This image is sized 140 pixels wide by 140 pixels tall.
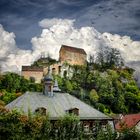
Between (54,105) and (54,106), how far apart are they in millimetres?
249

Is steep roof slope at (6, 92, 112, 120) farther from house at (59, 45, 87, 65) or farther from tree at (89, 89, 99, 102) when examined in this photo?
house at (59, 45, 87, 65)

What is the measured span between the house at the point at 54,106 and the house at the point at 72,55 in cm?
8427

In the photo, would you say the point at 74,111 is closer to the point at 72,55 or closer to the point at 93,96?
the point at 93,96

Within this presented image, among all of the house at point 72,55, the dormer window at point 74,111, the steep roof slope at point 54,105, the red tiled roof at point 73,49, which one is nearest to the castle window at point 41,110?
the steep roof slope at point 54,105

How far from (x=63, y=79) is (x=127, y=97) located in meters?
20.3

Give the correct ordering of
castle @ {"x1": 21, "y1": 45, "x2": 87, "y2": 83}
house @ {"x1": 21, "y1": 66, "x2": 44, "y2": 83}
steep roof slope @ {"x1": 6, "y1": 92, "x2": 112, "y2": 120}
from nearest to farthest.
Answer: steep roof slope @ {"x1": 6, "y1": 92, "x2": 112, "y2": 120} → house @ {"x1": 21, "y1": 66, "x2": 44, "y2": 83} → castle @ {"x1": 21, "y1": 45, "x2": 87, "y2": 83}

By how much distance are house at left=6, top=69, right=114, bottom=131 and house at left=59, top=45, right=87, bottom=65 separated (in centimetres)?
8427

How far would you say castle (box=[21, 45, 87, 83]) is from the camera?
130625 mm

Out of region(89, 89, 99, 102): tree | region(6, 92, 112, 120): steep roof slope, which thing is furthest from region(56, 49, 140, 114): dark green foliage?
region(6, 92, 112, 120): steep roof slope

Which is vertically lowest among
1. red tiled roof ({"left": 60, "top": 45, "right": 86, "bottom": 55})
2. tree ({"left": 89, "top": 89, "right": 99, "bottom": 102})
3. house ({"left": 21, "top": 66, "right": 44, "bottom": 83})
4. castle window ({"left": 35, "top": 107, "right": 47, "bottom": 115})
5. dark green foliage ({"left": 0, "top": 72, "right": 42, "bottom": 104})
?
castle window ({"left": 35, "top": 107, "right": 47, "bottom": 115})

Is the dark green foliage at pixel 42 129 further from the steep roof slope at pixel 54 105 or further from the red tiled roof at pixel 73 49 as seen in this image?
the red tiled roof at pixel 73 49

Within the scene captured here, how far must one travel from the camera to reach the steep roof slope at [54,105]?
185 feet

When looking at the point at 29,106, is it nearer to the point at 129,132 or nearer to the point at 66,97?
the point at 66,97

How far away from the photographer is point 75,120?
52.6m
